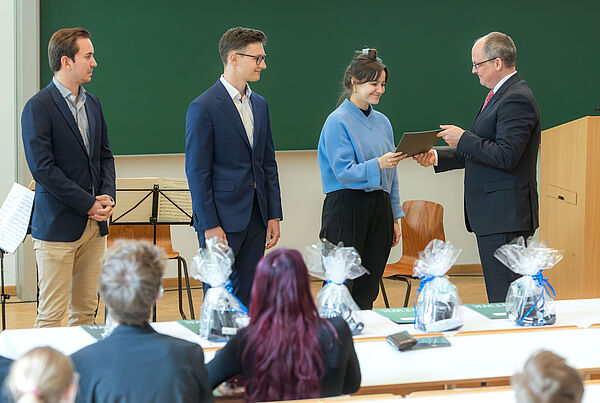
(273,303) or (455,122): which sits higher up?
(455,122)

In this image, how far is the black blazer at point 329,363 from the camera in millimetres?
1984

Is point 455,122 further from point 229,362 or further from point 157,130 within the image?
point 229,362

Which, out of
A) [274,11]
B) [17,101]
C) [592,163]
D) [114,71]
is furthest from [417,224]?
[17,101]

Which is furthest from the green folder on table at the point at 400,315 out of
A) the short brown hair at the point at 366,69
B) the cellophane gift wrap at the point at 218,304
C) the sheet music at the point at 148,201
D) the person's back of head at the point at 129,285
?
the sheet music at the point at 148,201

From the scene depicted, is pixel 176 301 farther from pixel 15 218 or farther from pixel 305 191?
pixel 15 218

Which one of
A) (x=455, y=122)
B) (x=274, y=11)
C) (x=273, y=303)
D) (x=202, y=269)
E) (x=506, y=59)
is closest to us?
(x=273, y=303)

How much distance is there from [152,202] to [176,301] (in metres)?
1.43

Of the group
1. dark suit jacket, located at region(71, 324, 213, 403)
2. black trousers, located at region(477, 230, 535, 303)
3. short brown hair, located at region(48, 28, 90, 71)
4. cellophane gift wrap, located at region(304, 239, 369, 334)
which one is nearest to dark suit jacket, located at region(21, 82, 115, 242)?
short brown hair, located at region(48, 28, 90, 71)

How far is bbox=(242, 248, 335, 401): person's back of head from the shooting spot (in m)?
1.95

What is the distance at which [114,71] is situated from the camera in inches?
220

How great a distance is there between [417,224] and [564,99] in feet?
7.56

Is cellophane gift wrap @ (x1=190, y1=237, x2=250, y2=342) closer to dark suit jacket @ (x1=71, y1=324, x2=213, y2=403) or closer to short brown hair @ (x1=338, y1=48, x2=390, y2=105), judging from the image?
dark suit jacket @ (x1=71, y1=324, x2=213, y2=403)

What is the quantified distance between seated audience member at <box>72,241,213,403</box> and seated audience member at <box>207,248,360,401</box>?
0.17m

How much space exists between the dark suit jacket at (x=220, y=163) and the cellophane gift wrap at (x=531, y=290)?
4.36 feet
